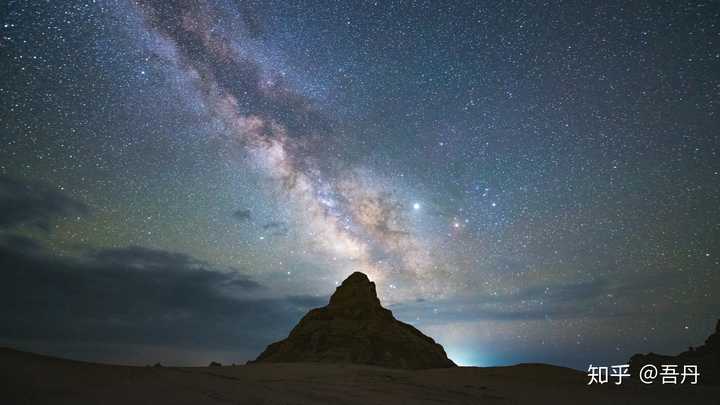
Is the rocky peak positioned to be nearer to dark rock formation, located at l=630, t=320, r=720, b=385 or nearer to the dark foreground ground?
dark rock formation, located at l=630, t=320, r=720, b=385

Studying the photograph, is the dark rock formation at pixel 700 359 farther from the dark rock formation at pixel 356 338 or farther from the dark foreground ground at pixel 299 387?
the dark foreground ground at pixel 299 387

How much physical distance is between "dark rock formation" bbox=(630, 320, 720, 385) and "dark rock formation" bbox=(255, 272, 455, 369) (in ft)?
78.0

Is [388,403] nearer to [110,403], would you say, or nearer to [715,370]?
[110,403]

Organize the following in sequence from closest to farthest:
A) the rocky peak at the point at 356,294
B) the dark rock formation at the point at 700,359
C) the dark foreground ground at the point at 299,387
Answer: the dark foreground ground at the point at 299,387 → the dark rock formation at the point at 700,359 → the rocky peak at the point at 356,294

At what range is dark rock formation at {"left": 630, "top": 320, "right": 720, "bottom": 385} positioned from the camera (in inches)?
1523

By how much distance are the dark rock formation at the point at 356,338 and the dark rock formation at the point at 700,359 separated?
23786mm

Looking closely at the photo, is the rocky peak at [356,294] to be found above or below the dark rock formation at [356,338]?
above

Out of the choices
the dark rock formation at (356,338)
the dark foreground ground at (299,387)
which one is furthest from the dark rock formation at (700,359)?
the dark foreground ground at (299,387)

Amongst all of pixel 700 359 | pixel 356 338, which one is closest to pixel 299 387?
pixel 356 338

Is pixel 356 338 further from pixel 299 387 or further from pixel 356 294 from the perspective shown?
pixel 299 387

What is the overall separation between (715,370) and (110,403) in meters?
55.1

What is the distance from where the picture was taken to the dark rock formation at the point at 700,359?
3868 centimetres

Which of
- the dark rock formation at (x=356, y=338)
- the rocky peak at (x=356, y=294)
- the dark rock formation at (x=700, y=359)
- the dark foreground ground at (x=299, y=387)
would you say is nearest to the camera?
the dark foreground ground at (x=299, y=387)

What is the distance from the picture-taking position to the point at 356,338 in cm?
5256
